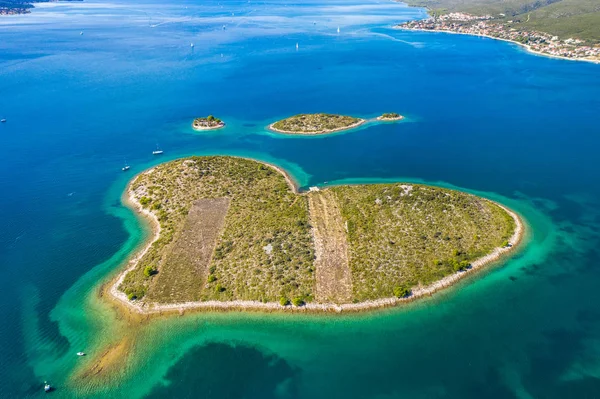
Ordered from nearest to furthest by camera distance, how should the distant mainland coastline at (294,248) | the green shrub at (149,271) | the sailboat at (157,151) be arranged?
the distant mainland coastline at (294,248)
the green shrub at (149,271)
the sailboat at (157,151)

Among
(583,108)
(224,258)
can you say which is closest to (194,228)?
(224,258)

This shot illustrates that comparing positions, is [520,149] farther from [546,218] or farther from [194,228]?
[194,228]

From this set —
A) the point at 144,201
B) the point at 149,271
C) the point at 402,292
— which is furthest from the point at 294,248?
the point at 144,201

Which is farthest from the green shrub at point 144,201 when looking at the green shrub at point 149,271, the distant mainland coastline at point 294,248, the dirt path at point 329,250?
the dirt path at point 329,250

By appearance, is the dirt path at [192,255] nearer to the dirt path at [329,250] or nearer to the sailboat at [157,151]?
the dirt path at [329,250]

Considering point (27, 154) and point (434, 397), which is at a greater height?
point (27, 154)

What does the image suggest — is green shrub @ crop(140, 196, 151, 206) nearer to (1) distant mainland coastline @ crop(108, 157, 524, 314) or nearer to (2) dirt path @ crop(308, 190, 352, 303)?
(1) distant mainland coastline @ crop(108, 157, 524, 314)
